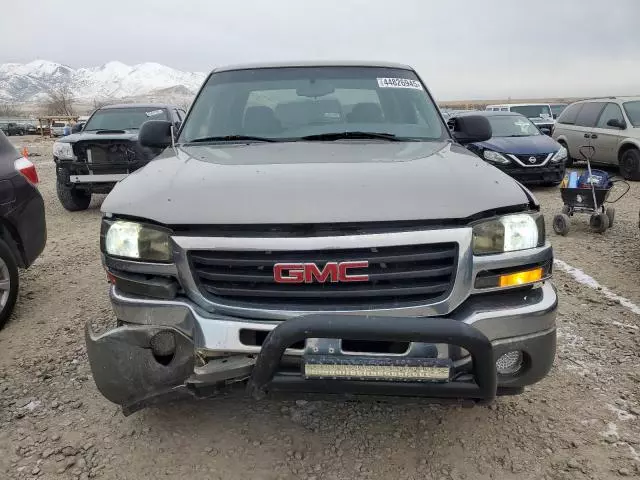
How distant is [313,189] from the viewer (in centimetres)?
212

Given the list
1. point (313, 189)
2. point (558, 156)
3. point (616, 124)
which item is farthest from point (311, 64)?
point (616, 124)

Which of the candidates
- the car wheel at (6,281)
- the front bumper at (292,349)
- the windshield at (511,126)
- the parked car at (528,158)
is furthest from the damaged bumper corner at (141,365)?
the windshield at (511,126)

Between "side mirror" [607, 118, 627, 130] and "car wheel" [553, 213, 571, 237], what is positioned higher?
"side mirror" [607, 118, 627, 130]

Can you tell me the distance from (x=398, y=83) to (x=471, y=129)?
580 millimetres

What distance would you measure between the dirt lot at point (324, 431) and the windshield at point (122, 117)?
653 centimetres

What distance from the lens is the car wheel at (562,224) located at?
6676mm

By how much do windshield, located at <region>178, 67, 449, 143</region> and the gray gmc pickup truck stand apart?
36.2 inches

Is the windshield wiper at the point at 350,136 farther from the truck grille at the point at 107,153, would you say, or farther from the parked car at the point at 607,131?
the parked car at the point at 607,131

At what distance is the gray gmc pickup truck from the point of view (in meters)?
1.92

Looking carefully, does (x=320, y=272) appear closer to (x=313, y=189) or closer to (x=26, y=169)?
(x=313, y=189)

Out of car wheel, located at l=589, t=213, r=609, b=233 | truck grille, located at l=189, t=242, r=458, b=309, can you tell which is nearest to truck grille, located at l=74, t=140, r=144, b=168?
car wheel, located at l=589, t=213, r=609, b=233

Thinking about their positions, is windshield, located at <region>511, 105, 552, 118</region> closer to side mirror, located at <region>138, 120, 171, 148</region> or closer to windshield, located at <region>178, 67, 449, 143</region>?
windshield, located at <region>178, 67, 449, 143</region>

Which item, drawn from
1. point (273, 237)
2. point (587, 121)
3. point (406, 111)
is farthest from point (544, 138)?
point (273, 237)

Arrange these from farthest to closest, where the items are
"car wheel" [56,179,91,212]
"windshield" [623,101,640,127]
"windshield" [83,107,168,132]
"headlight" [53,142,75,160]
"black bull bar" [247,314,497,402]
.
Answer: "windshield" [623,101,640,127], "windshield" [83,107,168,132], "car wheel" [56,179,91,212], "headlight" [53,142,75,160], "black bull bar" [247,314,497,402]
